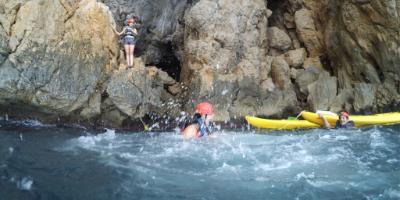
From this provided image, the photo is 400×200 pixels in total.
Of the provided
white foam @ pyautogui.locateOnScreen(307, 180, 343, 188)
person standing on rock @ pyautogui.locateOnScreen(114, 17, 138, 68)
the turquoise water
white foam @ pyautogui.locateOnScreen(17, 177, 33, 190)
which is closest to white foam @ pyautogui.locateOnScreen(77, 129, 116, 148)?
the turquoise water

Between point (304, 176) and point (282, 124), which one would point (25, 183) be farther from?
point (282, 124)

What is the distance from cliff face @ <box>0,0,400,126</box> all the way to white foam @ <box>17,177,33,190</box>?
14.1ft

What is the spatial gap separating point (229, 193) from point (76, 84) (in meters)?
5.85

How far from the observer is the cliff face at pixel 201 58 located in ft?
35.4

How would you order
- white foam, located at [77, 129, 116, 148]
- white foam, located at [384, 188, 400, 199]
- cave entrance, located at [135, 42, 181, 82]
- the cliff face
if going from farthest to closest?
cave entrance, located at [135, 42, 181, 82]
the cliff face
white foam, located at [77, 129, 116, 148]
white foam, located at [384, 188, 400, 199]

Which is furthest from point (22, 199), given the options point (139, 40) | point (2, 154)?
point (139, 40)

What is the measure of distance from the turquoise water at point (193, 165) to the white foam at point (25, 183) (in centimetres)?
2

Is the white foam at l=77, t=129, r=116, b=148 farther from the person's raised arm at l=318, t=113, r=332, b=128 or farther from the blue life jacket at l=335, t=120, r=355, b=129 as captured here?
the blue life jacket at l=335, t=120, r=355, b=129

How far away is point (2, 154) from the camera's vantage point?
792 cm

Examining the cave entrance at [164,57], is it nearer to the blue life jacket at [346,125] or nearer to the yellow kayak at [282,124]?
Answer: the yellow kayak at [282,124]

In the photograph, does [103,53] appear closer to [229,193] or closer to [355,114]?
[229,193]

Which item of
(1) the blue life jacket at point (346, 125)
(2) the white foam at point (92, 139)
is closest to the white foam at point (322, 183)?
(1) the blue life jacket at point (346, 125)

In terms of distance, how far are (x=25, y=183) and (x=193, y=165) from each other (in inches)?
110

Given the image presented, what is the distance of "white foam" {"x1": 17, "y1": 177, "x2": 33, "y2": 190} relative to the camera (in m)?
6.33
